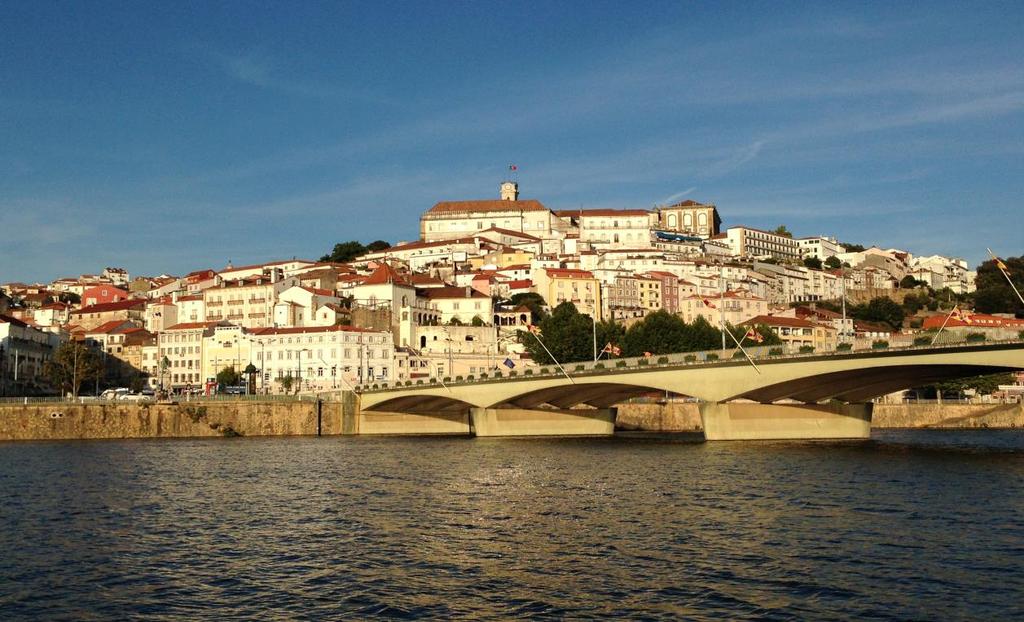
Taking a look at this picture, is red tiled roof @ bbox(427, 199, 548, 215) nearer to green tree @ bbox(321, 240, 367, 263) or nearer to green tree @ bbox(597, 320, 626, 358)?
green tree @ bbox(321, 240, 367, 263)

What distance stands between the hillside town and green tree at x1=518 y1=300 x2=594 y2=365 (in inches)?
289

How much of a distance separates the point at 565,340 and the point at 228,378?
35.1 meters

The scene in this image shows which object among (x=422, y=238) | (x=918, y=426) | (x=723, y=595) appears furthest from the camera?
(x=422, y=238)

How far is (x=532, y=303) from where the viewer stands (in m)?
135

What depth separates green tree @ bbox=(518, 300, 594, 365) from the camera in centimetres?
10462

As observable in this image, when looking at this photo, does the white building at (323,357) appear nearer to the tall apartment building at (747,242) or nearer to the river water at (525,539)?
the river water at (525,539)

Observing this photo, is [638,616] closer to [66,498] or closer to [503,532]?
[503,532]

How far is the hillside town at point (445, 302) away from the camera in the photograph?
109 metres

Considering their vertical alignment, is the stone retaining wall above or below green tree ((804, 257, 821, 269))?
below

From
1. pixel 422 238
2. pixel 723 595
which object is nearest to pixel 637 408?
pixel 723 595

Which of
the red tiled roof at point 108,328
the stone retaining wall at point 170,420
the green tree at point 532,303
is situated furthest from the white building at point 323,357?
the red tiled roof at point 108,328

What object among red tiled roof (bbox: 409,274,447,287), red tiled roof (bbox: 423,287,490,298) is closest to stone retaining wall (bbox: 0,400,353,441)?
red tiled roof (bbox: 423,287,490,298)

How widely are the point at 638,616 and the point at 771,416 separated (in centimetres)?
4273

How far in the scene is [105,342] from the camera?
409 feet
